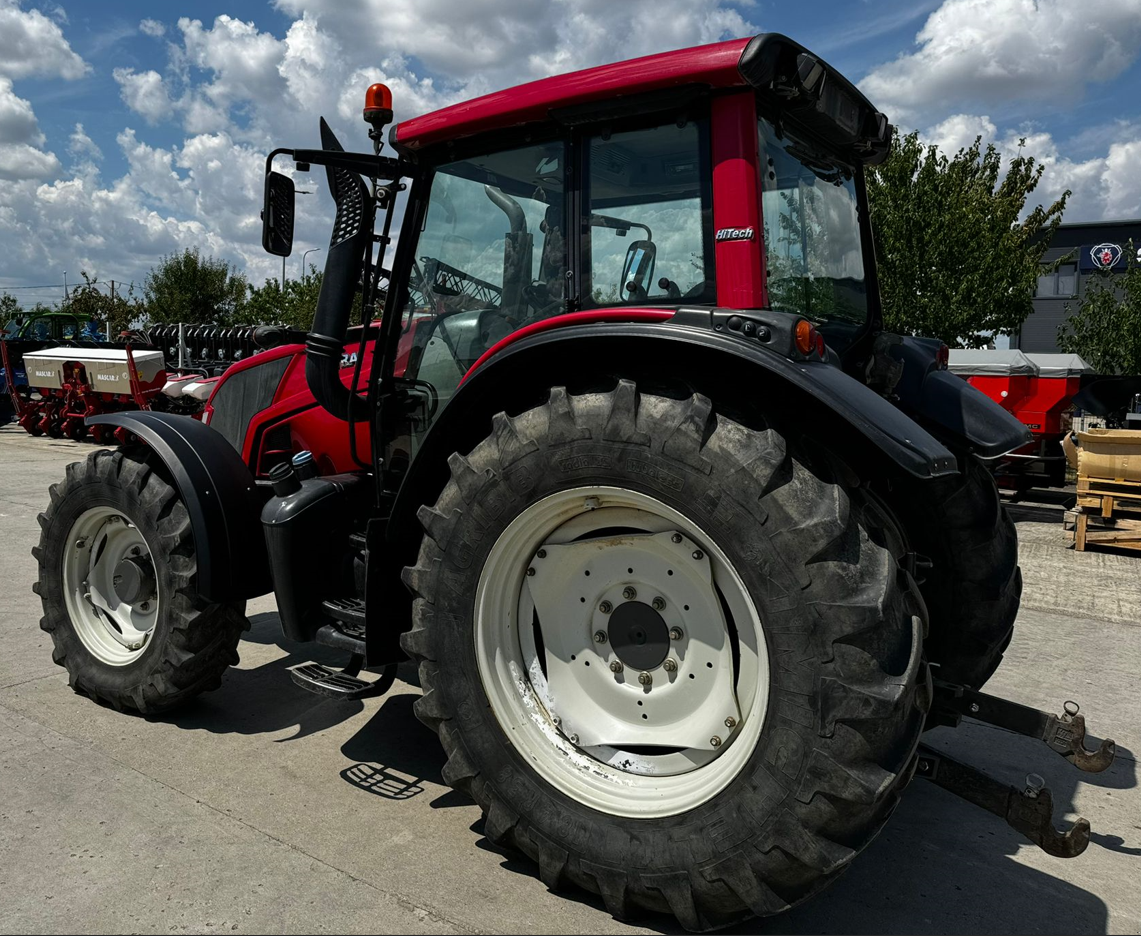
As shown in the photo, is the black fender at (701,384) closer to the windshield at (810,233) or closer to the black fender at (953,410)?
the windshield at (810,233)

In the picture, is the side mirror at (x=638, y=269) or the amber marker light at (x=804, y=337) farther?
the side mirror at (x=638, y=269)

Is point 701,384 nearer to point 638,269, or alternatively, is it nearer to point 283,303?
point 638,269

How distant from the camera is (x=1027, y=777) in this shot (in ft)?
9.01

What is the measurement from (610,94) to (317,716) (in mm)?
2931

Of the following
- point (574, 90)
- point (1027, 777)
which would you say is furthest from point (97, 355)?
point (1027, 777)

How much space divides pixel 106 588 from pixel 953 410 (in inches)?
151

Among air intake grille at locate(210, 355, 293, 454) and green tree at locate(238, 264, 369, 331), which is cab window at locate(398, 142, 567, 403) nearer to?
air intake grille at locate(210, 355, 293, 454)

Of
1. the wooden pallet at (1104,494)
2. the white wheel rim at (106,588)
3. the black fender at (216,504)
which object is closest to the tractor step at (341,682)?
the black fender at (216,504)

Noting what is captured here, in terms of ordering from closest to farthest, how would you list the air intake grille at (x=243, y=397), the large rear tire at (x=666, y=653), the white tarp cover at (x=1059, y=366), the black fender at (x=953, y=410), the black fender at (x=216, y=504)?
1. the large rear tire at (x=666, y=653)
2. the black fender at (x=953, y=410)
3. the black fender at (x=216, y=504)
4. the air intake grille at (x=243, y=397)
5. the white tarp cover at (x=1059, y=366)

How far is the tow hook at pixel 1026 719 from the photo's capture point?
110 inches

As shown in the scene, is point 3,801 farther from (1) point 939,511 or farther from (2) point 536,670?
(1) point 939,511

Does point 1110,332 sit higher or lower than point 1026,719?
higher

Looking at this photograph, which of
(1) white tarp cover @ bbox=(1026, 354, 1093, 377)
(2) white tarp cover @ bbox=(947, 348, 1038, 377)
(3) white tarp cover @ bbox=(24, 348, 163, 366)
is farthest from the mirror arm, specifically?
(3) white tarp cover @ bbox=(24, 348, 163, 366)

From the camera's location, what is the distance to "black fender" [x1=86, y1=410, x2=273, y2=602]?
3820 millimetres
